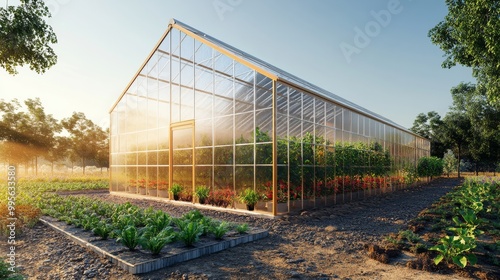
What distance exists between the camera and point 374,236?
7691mm

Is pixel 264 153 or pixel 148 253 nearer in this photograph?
pixel 148 253

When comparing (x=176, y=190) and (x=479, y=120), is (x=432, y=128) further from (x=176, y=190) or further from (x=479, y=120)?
(x=176, y=190)

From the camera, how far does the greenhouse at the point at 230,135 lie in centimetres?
1091

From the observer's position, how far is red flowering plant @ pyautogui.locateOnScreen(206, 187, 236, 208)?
11.6 meters

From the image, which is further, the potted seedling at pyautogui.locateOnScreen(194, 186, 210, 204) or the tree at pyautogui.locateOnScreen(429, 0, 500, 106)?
the potted seedling at pyautogui.locateOnScreen(194, 186, 210, 204)

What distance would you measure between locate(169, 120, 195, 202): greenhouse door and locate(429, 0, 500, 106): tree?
1078 centimetres

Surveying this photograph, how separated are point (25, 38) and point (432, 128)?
46740 mm

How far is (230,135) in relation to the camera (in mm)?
Result: 11789

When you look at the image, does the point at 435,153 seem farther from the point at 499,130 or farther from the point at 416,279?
the point at 416,279

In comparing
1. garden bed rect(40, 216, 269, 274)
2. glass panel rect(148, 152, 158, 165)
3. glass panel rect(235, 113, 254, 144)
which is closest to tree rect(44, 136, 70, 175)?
glass panel rect(148, 152, 158, 165)

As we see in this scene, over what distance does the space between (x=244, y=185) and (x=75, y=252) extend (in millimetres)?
5893

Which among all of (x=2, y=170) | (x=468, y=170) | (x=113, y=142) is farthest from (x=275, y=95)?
(x=468, y=170)

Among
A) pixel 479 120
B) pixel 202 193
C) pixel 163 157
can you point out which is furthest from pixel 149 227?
pixel 479 120

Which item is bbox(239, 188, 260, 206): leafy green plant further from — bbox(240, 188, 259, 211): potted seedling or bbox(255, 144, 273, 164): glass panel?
bbox(255, 144, 273, 164): glass panel
